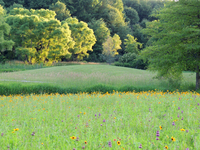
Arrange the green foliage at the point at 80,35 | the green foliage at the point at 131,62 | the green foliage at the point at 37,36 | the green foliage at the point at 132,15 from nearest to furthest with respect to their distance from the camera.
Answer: the green foliage at the point at 37,36, the green foliage at the point at 131,62, the green foliage at the point at 80,35, the green foliage at the point at 132,15

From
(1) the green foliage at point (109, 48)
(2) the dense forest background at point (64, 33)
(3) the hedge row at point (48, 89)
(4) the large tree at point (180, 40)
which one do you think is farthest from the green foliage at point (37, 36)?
(4) the large tree at point (180, 40)

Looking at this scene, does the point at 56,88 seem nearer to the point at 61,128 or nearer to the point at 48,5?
the point at 61,128

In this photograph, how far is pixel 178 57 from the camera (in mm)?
10648

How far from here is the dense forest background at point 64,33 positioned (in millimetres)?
31906

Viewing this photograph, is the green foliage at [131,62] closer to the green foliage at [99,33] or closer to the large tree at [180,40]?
the green foliage at [99,33]

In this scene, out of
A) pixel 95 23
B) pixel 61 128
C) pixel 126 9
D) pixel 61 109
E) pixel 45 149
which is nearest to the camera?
pixel 45 149

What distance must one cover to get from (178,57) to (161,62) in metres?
1.03

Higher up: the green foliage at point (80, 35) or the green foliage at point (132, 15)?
the green foliage at point (132, 15)

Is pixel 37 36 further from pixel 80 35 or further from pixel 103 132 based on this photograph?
pixel 103 132

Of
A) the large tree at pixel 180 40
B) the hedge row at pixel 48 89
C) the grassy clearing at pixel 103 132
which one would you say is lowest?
the hedge row at pixel 48 89

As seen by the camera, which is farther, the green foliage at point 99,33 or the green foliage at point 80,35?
the green foliage at point 99,33

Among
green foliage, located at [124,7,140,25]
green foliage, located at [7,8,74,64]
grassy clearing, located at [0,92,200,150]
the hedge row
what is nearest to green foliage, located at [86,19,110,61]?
green foliage, located at [7,8,74,64]

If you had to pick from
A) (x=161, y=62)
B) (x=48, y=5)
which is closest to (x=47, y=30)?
(x=48, y=5)

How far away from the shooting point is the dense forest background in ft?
105
